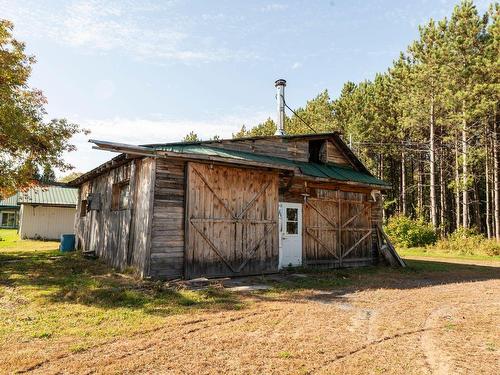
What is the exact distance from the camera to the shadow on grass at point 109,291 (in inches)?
281

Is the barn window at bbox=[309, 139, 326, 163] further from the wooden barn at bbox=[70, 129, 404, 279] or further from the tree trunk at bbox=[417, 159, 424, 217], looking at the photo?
the tree trunk at bbox=[417, 159, 424, 217]

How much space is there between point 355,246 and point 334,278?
12.2ft

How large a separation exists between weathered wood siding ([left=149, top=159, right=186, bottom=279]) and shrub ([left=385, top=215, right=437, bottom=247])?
1948 cm

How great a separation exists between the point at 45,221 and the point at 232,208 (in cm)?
2146

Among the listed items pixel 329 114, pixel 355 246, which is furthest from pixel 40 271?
pixel 329 114

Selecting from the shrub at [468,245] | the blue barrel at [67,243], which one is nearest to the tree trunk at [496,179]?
the shrub at [468,245]

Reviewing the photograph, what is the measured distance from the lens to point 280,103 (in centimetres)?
1653

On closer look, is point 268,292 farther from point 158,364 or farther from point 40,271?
point 40,271

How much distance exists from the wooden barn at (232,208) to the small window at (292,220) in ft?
0.12

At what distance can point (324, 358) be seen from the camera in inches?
178

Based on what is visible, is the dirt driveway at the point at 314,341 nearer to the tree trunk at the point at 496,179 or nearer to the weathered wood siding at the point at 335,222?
the weathered wood siding at the point at 335,222

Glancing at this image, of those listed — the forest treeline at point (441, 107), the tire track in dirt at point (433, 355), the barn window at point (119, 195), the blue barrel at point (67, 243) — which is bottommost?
the tire track in dirt at point (433, 355)

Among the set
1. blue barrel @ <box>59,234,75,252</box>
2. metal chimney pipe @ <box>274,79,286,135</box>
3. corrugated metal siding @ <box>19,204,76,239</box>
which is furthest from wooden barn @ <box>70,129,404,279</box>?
corrugated metal siding @ <box>19,204,76,239</box>

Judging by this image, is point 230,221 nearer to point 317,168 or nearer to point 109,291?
point 109,291
